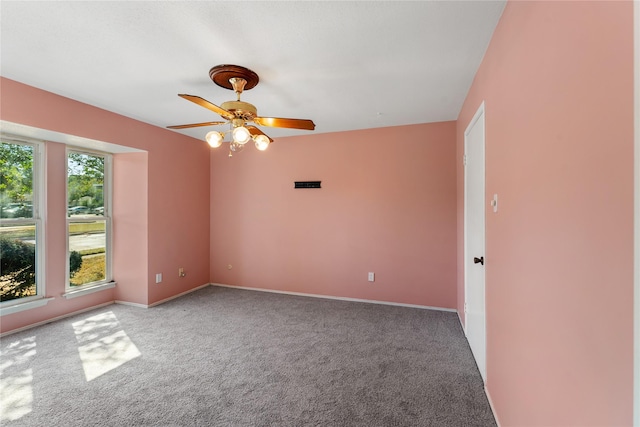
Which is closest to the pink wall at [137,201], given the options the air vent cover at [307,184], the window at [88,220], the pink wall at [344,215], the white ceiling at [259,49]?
the window at [88,220]

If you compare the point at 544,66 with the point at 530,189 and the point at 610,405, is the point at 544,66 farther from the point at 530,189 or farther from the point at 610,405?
the point at 610,405

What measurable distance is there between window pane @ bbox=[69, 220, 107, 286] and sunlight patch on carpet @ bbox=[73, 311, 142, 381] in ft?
2.08

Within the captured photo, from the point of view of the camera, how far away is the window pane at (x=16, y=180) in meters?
3.03

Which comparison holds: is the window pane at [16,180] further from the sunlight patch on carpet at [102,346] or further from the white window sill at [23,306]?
the sunlight patch on carpet at [102,346]

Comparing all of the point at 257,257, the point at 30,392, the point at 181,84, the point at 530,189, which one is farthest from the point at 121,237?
the point at 530,189

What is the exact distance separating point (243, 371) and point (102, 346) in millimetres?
1541

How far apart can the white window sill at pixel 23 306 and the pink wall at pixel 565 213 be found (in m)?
4.55

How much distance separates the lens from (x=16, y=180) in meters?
3.12

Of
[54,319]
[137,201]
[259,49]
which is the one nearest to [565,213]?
[259,49]

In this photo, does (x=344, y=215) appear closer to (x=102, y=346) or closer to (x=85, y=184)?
(x=102, y=346)

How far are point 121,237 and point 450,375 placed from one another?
14.3 ft

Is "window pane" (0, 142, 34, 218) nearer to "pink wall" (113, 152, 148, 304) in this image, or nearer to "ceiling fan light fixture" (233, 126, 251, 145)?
"pink wall" (113, 152, 148, 304)

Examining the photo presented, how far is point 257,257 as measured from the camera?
4734 millimetres

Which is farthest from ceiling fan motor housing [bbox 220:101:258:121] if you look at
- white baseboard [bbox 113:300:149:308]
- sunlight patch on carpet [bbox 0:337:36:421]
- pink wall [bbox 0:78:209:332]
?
white baseboard [bbox 113:300:149:308]
